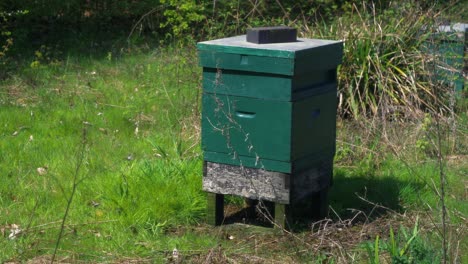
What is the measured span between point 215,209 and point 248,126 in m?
0.70

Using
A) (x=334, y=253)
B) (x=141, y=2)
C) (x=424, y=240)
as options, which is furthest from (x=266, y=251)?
(x=141, y=2)

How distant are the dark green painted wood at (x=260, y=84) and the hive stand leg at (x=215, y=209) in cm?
77

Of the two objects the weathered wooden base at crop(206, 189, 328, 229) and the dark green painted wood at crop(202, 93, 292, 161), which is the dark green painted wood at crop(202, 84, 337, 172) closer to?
the dark green painted wood at crop(202, 93, 292, 161)

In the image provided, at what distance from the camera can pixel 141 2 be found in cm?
1385

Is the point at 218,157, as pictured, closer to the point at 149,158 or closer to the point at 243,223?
the point at 243,223

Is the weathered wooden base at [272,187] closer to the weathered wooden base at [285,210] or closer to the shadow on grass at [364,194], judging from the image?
the weathered wooden base at [285,210]

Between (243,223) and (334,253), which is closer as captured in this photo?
(334,253)

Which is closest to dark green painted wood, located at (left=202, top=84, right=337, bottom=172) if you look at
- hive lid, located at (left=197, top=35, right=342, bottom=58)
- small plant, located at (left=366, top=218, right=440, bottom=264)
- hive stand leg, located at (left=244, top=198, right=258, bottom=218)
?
hive lid, located at (left=197, top=35, right=342, bottom=58)

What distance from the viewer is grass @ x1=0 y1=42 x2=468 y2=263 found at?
578 centimetres

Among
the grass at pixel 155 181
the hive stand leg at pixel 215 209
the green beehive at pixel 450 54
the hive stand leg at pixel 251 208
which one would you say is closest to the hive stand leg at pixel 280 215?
the grass at pixel 155 181

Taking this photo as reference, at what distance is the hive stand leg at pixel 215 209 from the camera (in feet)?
20.5

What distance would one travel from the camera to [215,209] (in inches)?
247

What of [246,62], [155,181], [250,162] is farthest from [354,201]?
[246,62]

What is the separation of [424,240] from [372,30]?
14.4ft
